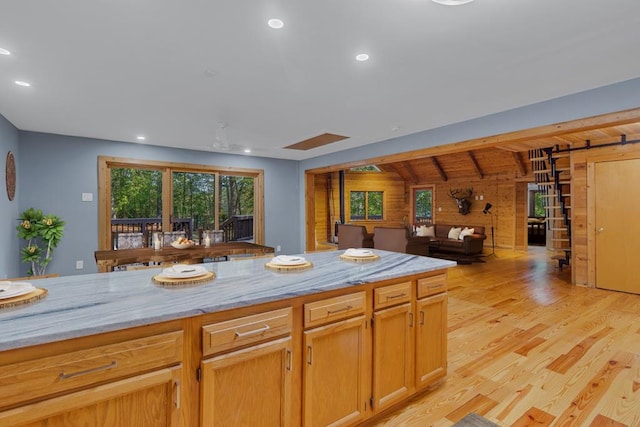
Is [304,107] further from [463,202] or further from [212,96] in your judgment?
[463,202]

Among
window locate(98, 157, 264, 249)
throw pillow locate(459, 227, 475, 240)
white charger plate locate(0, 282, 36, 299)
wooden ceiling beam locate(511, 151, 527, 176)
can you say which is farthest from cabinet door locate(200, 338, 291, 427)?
wooden ceiling beam locate(511, 151, 527, 176)

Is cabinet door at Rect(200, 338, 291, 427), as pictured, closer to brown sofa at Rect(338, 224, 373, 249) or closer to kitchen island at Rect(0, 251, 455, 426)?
kitchen island at Rect(0, 251, 455, 426)

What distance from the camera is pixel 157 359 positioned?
1181 mm

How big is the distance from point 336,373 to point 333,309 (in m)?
0.35

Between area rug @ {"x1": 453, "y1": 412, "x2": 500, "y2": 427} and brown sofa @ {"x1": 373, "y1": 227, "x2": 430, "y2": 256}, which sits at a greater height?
brown sofa @ {"x1": 373, "y1": 227, "x2": 430, "y2": 256}

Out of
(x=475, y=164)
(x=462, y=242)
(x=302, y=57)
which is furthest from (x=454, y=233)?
(x=302, y=57)

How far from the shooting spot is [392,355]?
1.92 metres

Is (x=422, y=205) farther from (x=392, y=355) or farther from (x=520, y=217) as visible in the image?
(x=392, y=355)

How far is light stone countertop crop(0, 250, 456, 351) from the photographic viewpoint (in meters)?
1.06

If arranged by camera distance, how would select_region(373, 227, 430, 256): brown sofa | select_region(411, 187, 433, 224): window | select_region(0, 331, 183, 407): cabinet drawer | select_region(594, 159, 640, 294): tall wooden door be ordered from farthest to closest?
select_region(411, 187, 433, 224): window, select_region(373, 227, 430, 256): brown sofa, select_region(594, 159, 640, 294): tall wooden door, select_region(0, 331, 183, 407): cabinet drawer

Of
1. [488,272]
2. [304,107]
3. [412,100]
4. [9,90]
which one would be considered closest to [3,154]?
[9,90]

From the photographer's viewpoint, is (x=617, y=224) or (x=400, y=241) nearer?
(x=617, y=224)

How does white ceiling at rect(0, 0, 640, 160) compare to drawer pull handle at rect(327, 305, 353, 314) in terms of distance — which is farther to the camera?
white ceiling at rect(0, 0, 640, 160)

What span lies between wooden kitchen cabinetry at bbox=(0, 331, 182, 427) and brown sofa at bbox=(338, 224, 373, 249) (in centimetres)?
623
